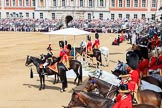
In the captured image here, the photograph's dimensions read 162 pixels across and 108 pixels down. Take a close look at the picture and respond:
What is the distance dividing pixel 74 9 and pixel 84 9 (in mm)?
1902

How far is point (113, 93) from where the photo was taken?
9.44m

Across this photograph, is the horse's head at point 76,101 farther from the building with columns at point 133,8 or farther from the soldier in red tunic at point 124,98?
the building with columns at point 133,8

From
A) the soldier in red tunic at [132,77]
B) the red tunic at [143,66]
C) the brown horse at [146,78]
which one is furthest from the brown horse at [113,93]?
the red tunic at [143,66]

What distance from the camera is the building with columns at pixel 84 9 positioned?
68.3 metres

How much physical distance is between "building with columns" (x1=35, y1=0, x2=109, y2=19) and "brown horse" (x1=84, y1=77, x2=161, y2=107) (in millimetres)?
60412

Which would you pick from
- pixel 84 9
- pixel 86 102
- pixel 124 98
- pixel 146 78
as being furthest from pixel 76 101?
pixel 84 9

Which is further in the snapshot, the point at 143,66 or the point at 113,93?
the point at 143,66

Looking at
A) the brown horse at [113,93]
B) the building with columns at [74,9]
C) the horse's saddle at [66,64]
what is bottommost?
the brown horse at [113,93]

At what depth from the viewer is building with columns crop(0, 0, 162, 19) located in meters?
68.3

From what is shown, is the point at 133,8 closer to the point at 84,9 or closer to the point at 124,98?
the point at 84,9

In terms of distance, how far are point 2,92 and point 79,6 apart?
57.7m

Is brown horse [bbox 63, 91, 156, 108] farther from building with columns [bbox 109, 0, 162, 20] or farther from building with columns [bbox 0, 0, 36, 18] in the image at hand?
building with columns [bbox 0, 0, 36, 18]

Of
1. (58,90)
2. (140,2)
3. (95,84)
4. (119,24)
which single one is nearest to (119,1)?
(140,2)

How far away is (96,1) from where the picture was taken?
232 ft
